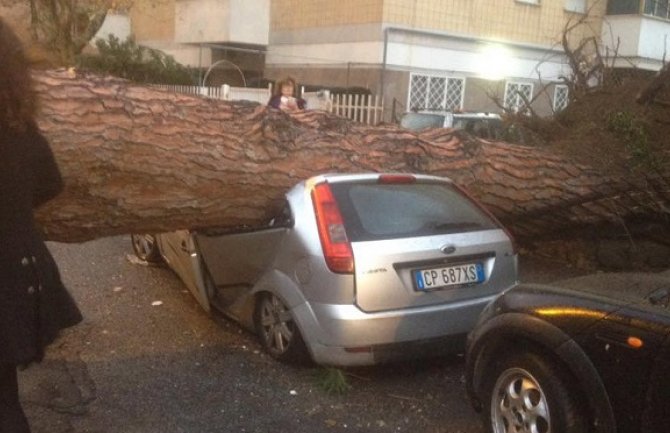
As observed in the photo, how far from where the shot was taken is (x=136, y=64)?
2291 centimetres

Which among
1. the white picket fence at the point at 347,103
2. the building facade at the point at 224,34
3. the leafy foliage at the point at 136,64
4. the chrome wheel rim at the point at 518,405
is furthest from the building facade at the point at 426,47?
the chrome wheel rim at the point at 518,405

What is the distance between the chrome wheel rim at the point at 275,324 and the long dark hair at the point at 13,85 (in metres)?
2.71

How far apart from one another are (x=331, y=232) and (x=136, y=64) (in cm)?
1962

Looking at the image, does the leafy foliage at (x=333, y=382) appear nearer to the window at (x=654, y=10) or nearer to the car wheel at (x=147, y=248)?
the car wheel at (x=147, y=248)

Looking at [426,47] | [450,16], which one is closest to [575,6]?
[450,16]

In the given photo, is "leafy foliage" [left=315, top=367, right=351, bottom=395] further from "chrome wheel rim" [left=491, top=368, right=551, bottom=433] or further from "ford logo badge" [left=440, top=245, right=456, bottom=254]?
"chrome wheel rim" [left=491, top=368, right=551, bottom=433]

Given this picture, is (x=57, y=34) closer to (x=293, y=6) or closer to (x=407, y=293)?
(x=293, y=6)

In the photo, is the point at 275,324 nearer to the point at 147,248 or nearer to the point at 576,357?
the point at 576,357

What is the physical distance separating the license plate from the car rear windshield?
0.82 ft

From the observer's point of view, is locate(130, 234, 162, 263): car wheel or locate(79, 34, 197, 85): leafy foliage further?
locate(79, 34, 197, 85): leafy foliage

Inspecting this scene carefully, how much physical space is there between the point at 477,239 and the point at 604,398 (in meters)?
1.83

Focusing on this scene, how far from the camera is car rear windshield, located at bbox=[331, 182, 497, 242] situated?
4855 mm

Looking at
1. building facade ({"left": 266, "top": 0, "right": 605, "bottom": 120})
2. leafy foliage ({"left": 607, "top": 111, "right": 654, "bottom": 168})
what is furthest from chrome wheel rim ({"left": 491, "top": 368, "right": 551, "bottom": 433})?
building facade ({"left": 266, "top": 0, "right": 605, "bottom": 120})

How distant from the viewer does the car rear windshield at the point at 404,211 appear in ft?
15.9
